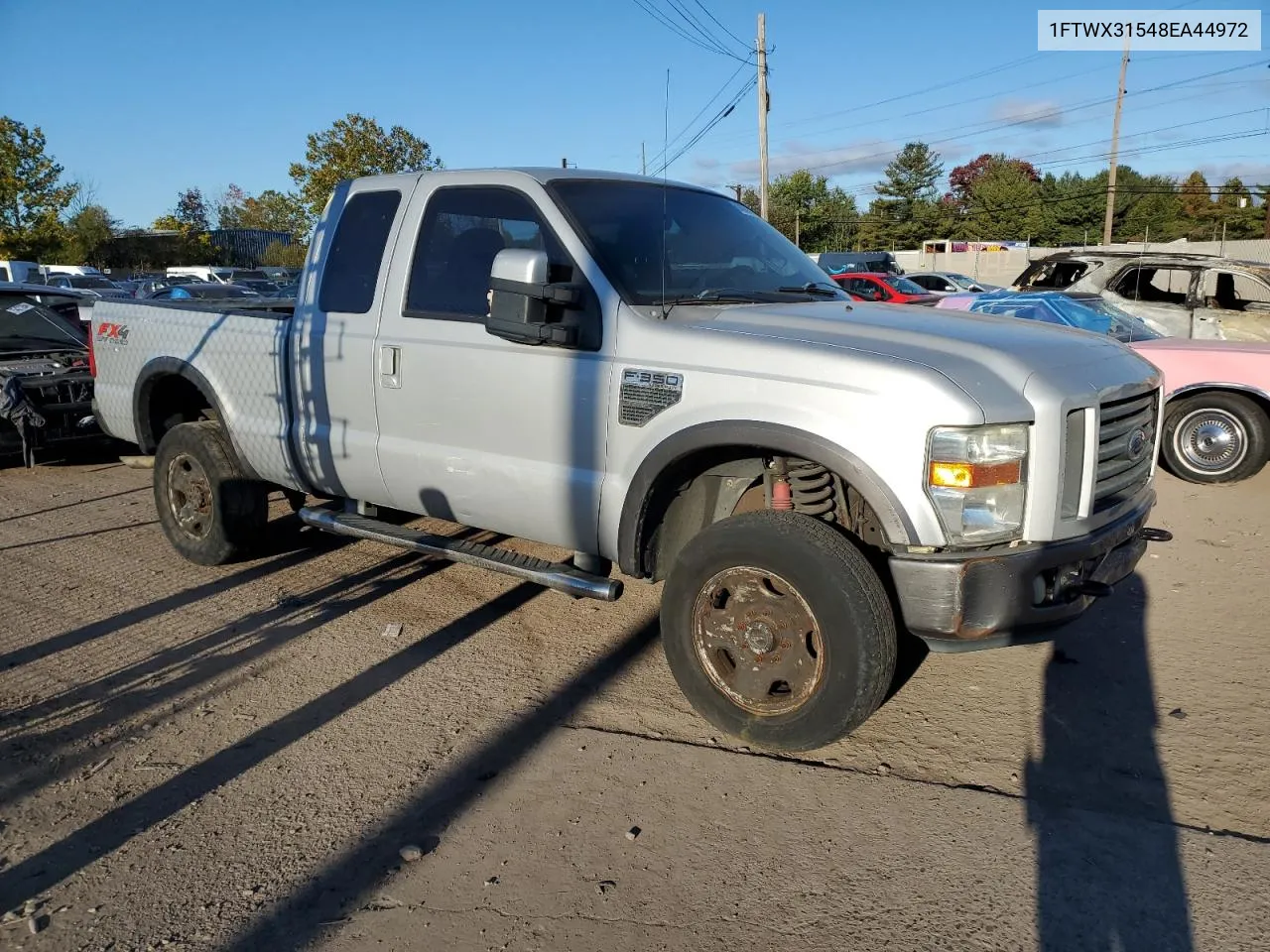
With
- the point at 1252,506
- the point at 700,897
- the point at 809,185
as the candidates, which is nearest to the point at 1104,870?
the point at 700,897

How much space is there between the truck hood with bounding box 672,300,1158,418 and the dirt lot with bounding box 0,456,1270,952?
54.0 inches

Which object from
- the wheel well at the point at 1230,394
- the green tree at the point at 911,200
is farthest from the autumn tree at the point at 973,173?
the wheel well at the point at 1230,394

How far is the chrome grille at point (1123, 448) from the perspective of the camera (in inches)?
137

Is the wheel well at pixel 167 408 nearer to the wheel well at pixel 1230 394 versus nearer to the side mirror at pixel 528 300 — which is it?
the side mirror at pixel 528 300

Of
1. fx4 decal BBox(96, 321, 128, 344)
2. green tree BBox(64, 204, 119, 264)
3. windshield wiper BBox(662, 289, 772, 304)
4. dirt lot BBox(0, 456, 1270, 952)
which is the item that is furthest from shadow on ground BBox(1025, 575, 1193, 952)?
green tree BBox(64, 204, 119, 264)

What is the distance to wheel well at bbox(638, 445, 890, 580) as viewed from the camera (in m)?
3.71

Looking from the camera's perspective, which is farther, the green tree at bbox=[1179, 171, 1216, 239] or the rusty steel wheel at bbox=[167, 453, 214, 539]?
the green tree at bbox=[1179, 171, 1216, 239]

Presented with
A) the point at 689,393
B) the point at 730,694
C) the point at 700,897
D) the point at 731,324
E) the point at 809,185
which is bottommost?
the point at 700,897

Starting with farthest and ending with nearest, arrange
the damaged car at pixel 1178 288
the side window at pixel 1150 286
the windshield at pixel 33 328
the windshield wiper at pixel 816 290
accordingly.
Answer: the side window at pixel 1150 286, the damaged car at pixel 1178 288, the windshield at pixel 33 328, the windshield wiper at pixel 816 290

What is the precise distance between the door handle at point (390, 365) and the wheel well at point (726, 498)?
1446 millimetres

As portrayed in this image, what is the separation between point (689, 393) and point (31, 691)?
121 inches

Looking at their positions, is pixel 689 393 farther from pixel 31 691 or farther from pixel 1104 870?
pixel 31 691

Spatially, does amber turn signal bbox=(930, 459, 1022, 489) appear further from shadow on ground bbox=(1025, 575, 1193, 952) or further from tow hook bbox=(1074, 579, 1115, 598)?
shadow on ground bbox=(1025, 575, 1193, 952)

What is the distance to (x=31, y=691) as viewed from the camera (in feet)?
13.9
